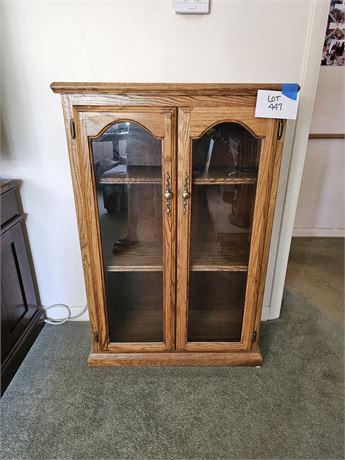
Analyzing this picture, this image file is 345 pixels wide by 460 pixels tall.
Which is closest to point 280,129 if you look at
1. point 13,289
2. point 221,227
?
point 221,227

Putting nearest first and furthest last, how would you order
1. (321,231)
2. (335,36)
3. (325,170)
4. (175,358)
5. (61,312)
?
(175,358), (61,312), (335,36), (325,170), (321,231)

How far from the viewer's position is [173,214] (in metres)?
1.24

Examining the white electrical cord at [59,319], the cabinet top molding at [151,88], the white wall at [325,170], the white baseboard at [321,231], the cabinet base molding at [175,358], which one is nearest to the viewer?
the cabinet top molding at [151,88]

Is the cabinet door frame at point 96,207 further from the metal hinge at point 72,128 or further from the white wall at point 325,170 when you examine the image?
the white wall at point 325,170

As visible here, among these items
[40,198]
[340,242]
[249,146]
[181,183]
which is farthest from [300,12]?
[340,242]

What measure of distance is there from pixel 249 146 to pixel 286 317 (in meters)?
1.15

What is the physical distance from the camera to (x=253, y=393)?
1404mm

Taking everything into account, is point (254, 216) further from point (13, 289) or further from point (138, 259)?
point (13, 289)

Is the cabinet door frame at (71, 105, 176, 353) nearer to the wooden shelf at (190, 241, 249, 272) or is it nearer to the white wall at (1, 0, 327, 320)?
the wooden shelf at (190, 241, 249, 272)

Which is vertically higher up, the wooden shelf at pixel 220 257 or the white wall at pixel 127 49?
the white wall at pixel 127 49

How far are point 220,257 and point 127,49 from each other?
3.18ft

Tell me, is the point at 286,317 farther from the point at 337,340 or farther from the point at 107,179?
the point at 107,179

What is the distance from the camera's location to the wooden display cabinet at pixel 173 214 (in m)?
1.11

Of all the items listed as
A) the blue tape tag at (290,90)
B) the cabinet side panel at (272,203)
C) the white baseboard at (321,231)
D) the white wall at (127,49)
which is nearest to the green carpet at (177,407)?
the cabinet side panel at (272,203)
